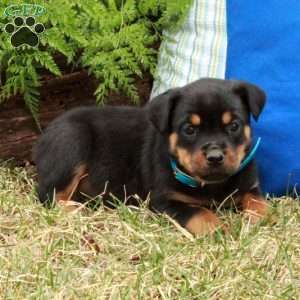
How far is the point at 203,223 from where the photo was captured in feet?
13.2

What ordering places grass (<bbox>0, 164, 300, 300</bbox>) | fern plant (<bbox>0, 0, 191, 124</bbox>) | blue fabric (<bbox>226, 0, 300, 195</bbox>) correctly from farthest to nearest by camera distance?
fern plant (<bbox>0, 0, 191, 124</bbox>), blue fabric (<bbox>226, 0, 300, 195</bbox>), grass (<bbox>0, 164, 300, 300</bbox>)

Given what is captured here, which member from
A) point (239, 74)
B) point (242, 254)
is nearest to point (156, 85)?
point (239, 74)

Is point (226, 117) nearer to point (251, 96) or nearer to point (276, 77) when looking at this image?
point (251, 96)

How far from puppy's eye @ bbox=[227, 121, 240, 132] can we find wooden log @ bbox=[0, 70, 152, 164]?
1.33 meters

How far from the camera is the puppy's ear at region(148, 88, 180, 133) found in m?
4.10

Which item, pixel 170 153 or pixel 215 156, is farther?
pixel 170 153

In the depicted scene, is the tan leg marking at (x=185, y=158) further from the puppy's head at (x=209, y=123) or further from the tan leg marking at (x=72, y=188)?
the tan leg marking at (x=72, y=188)

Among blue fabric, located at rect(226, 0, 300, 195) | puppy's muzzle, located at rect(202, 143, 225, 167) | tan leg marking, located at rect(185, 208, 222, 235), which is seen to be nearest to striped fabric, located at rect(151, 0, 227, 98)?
blue fabric, located at rect(226, 0, 300, 195)

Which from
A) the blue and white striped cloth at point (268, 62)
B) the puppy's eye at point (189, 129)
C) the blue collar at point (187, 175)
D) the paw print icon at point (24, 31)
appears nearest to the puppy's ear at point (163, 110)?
the puppy's eye at point (189, 129)

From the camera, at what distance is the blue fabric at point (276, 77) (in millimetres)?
4543

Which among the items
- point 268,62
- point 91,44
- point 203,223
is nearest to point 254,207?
point 203,223

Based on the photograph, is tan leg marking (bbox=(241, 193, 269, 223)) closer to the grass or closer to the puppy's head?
the grass

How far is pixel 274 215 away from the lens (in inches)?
167

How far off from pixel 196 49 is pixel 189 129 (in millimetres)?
1069
